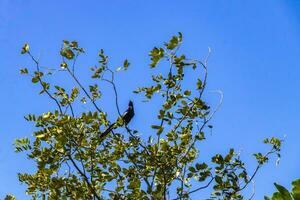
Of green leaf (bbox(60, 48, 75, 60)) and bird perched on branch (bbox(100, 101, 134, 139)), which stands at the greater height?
green leaf (bbox(60, 48, 75, 60))

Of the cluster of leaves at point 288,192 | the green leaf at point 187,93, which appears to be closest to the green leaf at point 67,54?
the green leaf at point 187,93

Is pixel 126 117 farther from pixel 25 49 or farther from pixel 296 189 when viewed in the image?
pixel 296 189

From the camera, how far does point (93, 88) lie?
10008mm

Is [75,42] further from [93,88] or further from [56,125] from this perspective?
[56,125]

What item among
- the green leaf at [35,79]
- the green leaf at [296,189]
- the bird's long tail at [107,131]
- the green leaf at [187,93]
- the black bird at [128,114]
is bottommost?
the green leaf at [296,189]

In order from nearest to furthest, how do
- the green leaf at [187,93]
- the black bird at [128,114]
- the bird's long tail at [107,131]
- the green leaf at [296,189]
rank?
1. the green leaf at [296,189]
2. the green leaf at [187,93]
3. the bird's long tail at [107,131]
4. the black bird at [128,114]

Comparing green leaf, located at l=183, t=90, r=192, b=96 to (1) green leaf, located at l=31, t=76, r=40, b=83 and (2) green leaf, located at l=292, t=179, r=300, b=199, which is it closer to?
(1) green leaf, located at l=31, t=76, r=40, b=83

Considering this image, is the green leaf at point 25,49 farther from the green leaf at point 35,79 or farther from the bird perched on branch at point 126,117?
the bird perched on branch at point 126,117

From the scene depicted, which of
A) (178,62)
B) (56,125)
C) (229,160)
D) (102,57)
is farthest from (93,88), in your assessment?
(229,160)

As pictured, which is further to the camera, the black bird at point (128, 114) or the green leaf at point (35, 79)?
the black bird at point (128, 114)

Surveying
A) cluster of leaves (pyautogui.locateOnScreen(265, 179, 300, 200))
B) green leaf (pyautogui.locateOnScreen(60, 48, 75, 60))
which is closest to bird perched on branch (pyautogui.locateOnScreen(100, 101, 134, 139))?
green leaf (pyautogui.locateOnScreen(60, 48, 75, 60))

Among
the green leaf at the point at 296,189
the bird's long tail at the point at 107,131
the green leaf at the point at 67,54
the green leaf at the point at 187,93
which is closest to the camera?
the green leaf at the point at 296,189

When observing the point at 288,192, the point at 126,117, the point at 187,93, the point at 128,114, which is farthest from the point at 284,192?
the point at 128,114

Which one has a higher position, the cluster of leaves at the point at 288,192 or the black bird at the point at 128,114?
the black bird at the point at 128,114
